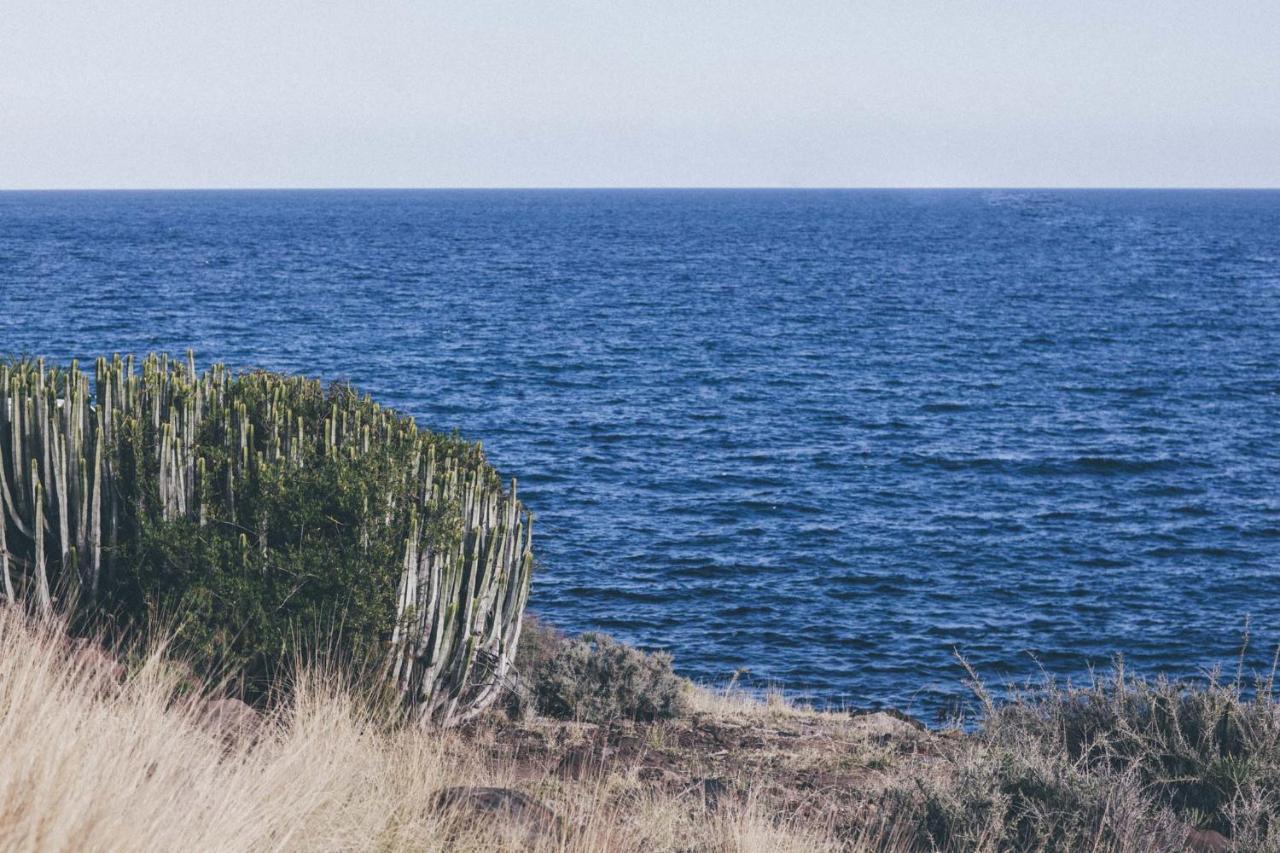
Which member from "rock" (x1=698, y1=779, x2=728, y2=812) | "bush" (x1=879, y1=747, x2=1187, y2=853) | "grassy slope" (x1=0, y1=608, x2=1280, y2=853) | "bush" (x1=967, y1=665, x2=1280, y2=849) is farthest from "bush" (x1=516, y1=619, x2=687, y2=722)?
"bush" (x1=879, y1=747, x2=1187, y2=853)

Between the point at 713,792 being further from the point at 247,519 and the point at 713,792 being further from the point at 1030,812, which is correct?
the point at 247,519

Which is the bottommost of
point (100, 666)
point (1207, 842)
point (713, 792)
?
point (713, 792)

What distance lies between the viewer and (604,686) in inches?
437

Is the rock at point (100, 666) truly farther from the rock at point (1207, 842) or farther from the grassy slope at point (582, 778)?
the rock at point (1207, 842)

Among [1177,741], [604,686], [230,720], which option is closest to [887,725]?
[604,686]

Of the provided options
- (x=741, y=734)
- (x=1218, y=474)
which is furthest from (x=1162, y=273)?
(x=741, y=734)

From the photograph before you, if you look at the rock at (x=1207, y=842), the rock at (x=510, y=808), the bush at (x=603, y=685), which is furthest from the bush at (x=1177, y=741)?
the rock at (x=510, y=808)

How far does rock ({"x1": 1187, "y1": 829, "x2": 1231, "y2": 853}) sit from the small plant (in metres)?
4.99

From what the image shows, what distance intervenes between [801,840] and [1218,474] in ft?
96.5

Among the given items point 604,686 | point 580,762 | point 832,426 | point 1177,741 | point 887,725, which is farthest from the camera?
point 832,426

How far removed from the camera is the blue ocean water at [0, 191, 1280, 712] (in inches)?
883

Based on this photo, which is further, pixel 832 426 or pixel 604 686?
pixel 832 426

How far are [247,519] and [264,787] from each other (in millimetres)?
4289

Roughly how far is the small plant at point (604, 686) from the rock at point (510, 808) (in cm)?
414
